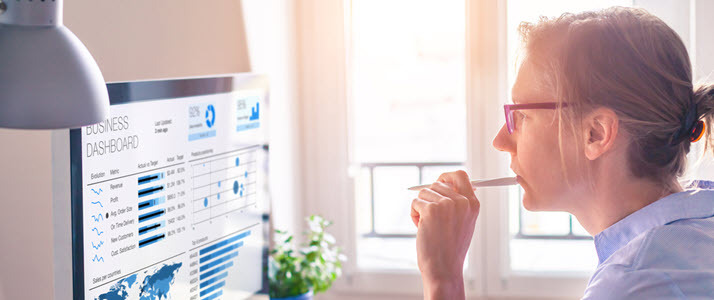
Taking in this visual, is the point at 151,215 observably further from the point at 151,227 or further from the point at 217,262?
the point at 217,262

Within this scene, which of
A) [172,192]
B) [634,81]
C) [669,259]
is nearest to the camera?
[669,259]

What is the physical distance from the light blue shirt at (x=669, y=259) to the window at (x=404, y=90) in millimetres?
1864

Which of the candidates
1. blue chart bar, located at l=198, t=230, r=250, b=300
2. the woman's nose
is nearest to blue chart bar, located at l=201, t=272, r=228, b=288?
blue chart bar, located at l=198, t=230, r=250, b=300

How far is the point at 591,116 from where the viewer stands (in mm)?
1216

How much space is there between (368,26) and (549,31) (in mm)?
1801

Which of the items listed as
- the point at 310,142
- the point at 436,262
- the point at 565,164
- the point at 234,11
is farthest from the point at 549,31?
the point at 310,142

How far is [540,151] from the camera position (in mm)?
1312

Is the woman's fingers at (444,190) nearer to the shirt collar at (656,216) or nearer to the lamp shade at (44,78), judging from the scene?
the shirt collar at (656,216)

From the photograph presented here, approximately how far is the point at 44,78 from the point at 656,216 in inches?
35.6

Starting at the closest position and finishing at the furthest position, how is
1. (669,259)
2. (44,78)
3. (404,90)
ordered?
1. (44,78)
2. (669,259)
3. (404,90)

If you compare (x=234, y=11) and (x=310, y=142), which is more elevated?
(x=234, y=11)

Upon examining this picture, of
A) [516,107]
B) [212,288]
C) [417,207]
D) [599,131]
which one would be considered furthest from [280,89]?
[599,131]

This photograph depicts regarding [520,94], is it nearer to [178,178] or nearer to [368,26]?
[178,178]

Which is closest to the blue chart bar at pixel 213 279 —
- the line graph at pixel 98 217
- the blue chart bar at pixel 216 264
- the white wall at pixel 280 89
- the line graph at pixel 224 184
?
the blue chart bar at pixel 216 264
